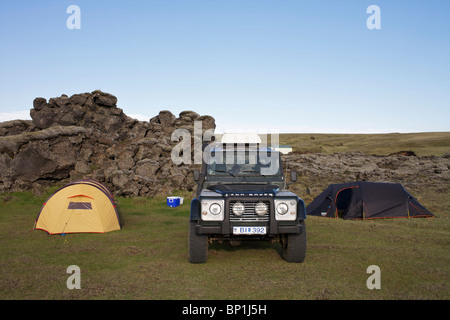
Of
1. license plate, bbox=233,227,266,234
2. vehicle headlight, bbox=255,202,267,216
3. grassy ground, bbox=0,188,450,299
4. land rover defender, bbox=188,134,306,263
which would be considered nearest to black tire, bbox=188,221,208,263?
land rover defender, bbox=188,134,306,263

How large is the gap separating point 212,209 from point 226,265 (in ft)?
4.71

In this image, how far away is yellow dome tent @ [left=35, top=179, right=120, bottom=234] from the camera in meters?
12.2

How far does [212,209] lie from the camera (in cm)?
789

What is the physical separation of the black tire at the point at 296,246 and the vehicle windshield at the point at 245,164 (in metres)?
1.92

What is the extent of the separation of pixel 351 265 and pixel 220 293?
3.49 metres

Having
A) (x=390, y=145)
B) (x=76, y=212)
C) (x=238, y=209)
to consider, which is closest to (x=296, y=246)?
(x=238, y=209)

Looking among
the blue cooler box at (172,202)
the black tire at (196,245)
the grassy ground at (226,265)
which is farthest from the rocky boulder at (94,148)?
the black tire at (196,245)

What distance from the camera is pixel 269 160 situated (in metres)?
9.88

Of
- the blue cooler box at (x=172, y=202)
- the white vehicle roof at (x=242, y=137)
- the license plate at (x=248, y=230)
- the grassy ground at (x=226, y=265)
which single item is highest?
the white vehicle roof at (x=242, y=137)

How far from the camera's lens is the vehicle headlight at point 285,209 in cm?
792

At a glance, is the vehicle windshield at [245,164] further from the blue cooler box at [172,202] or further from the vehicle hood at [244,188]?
the blue cooler box at [172,202]

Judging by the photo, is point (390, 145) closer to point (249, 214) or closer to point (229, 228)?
point (249, 214)

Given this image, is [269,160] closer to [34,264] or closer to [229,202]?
[229,202]
